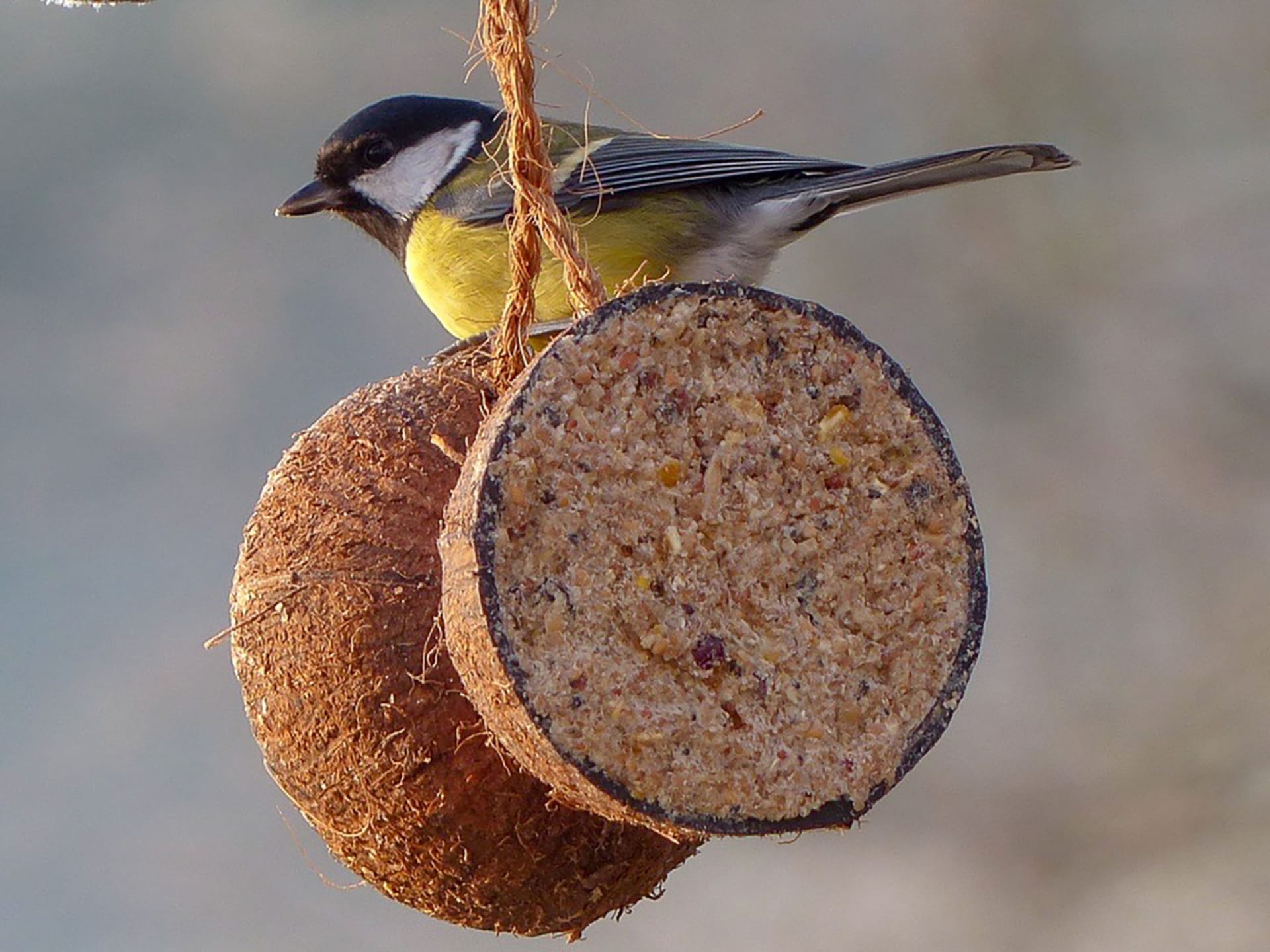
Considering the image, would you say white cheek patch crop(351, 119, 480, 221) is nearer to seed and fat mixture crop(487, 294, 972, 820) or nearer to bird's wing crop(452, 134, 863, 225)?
bird's wing crop(452, 134, 863, 225)

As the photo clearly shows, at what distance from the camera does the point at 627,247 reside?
2180 mm

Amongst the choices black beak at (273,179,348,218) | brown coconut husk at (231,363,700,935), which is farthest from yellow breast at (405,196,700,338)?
brown coconut husk at (231,363,700,935)

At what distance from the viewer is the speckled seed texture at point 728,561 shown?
1.33 m

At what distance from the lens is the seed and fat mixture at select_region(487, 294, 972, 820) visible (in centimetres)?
133

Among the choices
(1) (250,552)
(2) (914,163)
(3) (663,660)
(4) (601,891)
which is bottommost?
(4) (601,891)

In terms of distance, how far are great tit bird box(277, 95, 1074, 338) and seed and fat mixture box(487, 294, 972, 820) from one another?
744 mm

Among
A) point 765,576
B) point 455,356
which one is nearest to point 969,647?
point 765,576

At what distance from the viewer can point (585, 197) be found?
2.11 meters

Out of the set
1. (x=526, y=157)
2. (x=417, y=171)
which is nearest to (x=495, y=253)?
(x=417, y=171)

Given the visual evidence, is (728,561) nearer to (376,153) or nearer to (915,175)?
(915,175)

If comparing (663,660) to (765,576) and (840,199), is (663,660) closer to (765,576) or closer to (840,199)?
(765,576)

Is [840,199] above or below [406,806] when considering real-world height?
above

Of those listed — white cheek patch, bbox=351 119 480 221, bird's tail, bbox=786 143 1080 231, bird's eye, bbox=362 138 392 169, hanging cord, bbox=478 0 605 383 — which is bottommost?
hanging cord, bbox=478 0 605 383

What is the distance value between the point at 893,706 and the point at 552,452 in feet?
1.32
